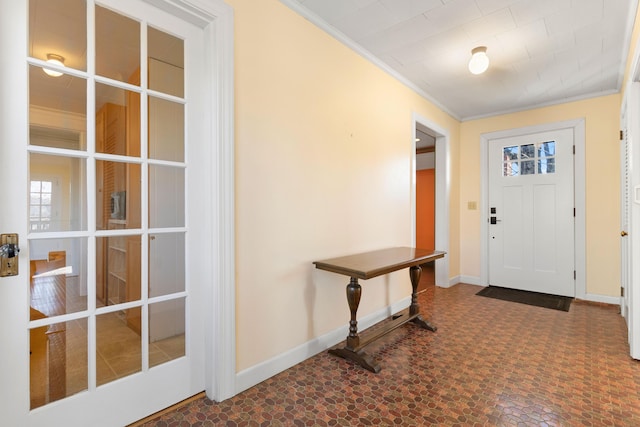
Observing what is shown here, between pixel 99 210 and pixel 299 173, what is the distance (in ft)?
4.00

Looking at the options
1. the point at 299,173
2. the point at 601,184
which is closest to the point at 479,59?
the point at 299,173

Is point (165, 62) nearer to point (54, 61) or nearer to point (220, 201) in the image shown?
point (54, 61)

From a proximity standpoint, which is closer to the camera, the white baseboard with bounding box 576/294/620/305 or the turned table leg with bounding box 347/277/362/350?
the turned table leg with bounding box 347/277/362/350

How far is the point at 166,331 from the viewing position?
1693 mm

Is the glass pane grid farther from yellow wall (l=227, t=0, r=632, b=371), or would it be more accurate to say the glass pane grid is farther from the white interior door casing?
the white interior door casing

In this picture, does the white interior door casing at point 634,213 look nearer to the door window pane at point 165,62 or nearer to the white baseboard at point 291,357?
the white baseboard at point 291,357

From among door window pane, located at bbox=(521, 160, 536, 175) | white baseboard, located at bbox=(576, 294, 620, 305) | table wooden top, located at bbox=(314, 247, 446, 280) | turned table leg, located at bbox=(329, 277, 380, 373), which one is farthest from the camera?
door window pane, located at bbox=(521, 160, 536, 175)

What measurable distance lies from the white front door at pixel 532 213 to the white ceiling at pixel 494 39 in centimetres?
75

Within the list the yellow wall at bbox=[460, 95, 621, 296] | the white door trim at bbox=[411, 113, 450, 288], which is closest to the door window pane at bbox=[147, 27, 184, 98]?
the white door trim at bbox=[411, 113, 450, 288]

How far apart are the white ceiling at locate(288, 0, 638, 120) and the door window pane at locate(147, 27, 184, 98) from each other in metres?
0.88

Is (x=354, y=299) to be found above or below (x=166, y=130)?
below

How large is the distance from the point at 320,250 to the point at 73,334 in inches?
60.0

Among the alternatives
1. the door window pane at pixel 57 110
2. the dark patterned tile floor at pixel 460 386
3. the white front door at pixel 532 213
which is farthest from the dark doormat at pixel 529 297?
the door window pane at pixel 57 110

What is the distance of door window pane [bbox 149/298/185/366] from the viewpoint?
1.63 m
